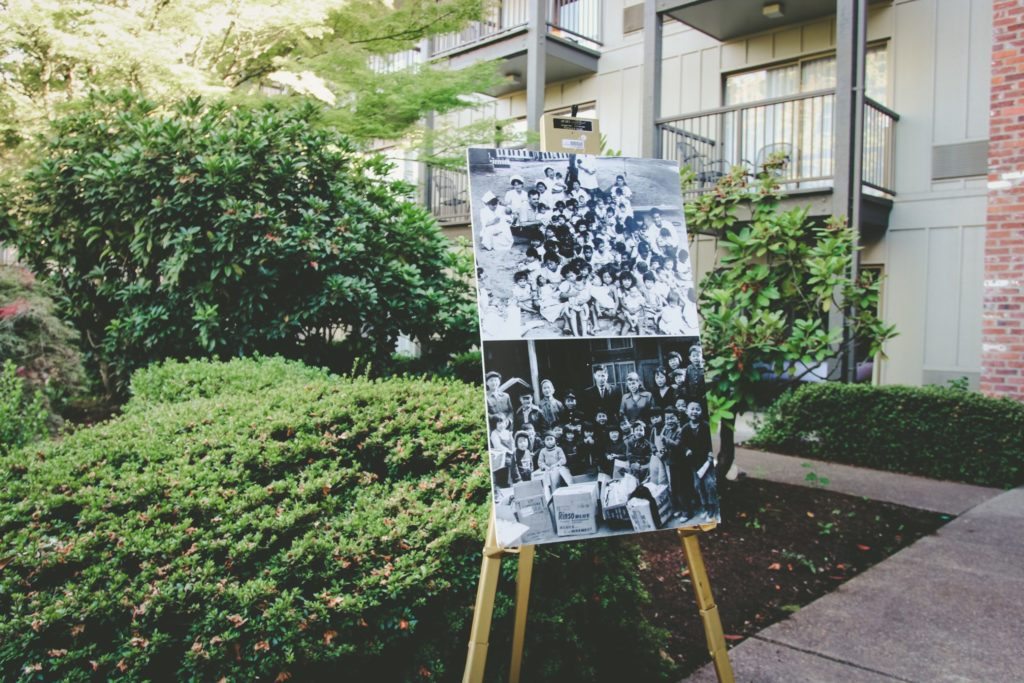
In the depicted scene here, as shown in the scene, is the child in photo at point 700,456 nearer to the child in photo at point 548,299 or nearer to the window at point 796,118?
the child in photo at point 548,299

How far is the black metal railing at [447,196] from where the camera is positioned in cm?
1447

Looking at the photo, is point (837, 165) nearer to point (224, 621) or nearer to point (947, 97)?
point (947, 97)

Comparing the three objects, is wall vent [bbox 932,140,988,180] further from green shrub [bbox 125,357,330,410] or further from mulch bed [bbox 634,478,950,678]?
green shrub [bbox 125,357,330,410]

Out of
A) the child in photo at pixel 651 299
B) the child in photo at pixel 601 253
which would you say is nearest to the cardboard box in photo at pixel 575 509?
the child in photo at pixel 651 299

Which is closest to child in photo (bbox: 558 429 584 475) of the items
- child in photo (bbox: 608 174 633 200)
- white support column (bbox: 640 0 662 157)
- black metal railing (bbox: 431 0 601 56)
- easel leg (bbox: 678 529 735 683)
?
easel leg (bbox: 678 529 735 683)

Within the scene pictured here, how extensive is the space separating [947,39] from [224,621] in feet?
37.3

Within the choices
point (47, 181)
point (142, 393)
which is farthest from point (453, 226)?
point (142, 393)

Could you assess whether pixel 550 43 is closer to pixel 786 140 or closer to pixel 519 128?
pixel 519 128

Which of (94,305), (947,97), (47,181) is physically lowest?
(94,305)

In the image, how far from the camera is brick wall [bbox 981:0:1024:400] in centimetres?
727

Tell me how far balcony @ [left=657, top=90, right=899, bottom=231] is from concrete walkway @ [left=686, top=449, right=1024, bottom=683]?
217 inches

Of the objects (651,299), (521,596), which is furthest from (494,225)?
(521,596)

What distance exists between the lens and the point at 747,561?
4574 millimetres

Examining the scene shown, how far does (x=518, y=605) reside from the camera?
262 cm
